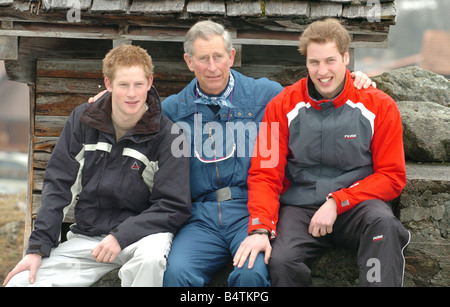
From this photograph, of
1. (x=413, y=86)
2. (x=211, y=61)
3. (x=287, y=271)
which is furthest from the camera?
(x=413, y=86)

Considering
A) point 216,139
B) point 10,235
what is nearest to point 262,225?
point 216,139

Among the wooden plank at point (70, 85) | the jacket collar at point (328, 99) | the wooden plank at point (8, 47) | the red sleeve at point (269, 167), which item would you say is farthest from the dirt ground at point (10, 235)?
the jacket collar at point (328, 99)

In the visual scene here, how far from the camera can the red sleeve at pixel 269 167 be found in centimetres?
363

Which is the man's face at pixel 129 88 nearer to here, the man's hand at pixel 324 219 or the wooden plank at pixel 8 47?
the man's hand at pixel 324 219

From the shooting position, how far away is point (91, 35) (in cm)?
512

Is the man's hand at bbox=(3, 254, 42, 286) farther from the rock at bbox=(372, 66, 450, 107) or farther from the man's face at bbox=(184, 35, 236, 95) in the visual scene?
the rock at bbox=(372, 66, 450, 107)

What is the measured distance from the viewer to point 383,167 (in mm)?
3617

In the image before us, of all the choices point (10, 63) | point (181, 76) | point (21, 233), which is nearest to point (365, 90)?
point (181, 76)

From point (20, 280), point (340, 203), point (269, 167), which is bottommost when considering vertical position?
point (20, 280)

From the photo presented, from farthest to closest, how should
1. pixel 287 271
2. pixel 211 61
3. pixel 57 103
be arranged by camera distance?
pixel 57 103
pixel 211 61
pixel 287 271

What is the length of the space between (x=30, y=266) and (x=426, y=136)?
310cm

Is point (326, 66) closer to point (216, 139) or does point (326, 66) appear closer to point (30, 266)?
point (216, 139)

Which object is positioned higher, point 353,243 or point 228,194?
point 228,194
